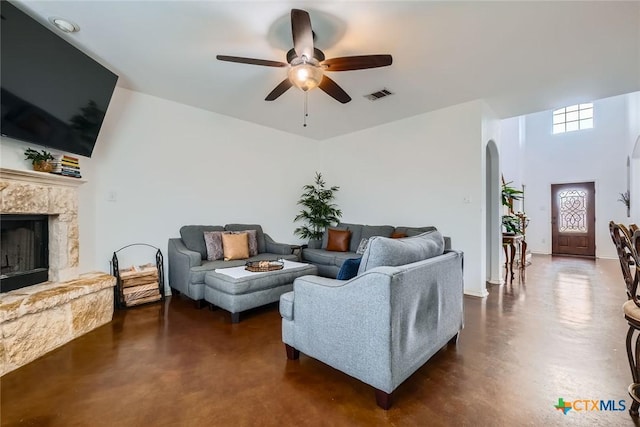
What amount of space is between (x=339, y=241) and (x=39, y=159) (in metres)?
3.76

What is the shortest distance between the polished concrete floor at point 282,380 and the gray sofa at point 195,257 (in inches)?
16.9

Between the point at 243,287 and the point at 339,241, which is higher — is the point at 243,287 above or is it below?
below

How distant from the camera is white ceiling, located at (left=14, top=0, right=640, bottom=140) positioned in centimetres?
208

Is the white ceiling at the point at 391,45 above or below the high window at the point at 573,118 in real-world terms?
below

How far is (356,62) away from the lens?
2234 millimetres

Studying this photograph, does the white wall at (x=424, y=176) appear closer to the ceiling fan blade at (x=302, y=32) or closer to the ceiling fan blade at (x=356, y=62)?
the ceiling fan blade at (x=356, y=62)

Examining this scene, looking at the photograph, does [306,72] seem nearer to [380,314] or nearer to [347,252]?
[380,314]

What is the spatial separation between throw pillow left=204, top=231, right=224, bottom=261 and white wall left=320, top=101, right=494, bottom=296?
8.44ft

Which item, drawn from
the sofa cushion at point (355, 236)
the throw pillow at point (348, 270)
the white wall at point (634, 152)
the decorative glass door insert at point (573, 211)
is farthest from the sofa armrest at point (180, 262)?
the decorative glass door insert at point (573, 211)

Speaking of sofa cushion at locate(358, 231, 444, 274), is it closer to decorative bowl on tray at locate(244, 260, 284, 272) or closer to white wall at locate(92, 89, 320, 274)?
decorative bowl on tray at locate(244, 260, 284, 272)

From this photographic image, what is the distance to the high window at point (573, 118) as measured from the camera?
288 inches

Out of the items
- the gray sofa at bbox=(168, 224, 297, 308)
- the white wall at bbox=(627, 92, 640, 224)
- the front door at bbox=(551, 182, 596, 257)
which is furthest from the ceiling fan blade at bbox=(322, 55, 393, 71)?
the front door at bbox=(551, 182, 596, 257)

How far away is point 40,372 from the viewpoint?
6.31 feet

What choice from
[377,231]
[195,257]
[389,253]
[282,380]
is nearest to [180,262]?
[195,257]
